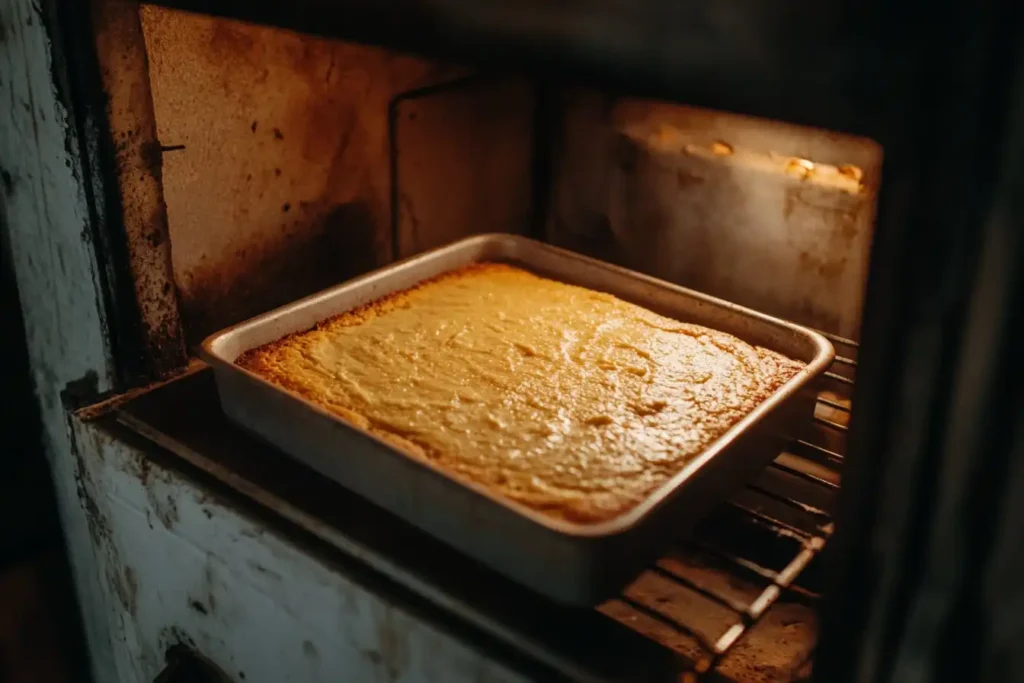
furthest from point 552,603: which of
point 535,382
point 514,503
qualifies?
point 535,382

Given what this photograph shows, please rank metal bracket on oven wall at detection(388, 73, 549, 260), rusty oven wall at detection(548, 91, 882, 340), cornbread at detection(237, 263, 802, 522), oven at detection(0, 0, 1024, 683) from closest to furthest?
oven at detection(0, 0, 1024, 683)
cornbread at detection(237, 263, 802, 522)
rusty oven wall at detection(548, 91, 882, 340)
metal bracket on oven wall at detection(388, 73, 549, 260)

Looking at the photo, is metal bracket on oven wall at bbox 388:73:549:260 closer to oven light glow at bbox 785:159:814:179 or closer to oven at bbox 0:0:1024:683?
oven at bbox 0:0:1024:683

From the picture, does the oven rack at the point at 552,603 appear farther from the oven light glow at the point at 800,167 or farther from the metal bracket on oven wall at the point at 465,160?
the metal bracket on oven wall at the point at 465,160

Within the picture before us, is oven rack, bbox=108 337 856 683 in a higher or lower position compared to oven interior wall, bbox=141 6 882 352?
lower

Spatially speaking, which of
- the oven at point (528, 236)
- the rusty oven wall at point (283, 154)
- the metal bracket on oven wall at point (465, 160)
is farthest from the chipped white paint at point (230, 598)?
the metal bracket on oven wall at point (465, 160)

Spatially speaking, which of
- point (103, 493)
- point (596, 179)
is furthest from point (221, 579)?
point (596, 179)

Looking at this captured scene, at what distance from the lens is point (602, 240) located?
1.67m

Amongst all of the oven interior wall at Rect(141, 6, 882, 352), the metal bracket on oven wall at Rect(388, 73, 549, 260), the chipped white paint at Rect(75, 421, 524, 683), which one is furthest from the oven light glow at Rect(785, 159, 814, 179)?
the chipped white paint at Rect(75, 421, 524, 683)

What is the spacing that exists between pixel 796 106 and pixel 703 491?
53 centimetres

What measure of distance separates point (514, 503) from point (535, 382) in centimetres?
33

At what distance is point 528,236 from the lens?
179 cm

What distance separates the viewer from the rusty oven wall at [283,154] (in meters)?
1.22

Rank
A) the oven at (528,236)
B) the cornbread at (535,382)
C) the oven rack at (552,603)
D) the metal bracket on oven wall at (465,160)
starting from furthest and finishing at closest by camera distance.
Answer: the metal bracket on oven wall at (465,160)
the cornbread at (535,382)
the oven rack at (552,603)
the oven at (528,236)

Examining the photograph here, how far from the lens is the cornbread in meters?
1.03
